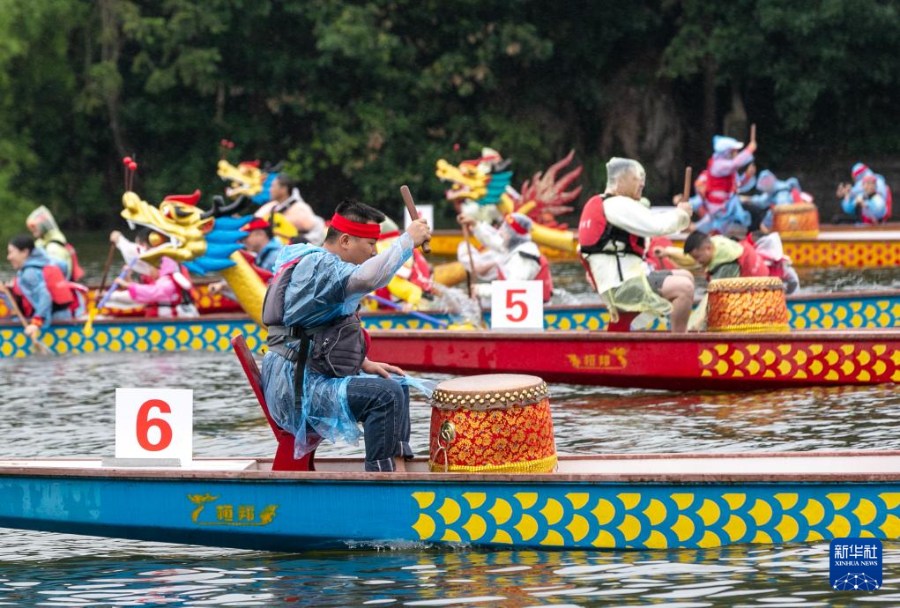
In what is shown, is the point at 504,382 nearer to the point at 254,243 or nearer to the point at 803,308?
the point at 254,243

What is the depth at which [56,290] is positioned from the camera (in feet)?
56.5

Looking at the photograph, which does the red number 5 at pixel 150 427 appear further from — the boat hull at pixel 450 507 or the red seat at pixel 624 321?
the red seat at pixel 624 321

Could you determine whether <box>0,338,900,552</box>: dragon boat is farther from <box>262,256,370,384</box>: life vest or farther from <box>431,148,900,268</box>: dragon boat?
<box>431,148,900,268</box>: dragon boat

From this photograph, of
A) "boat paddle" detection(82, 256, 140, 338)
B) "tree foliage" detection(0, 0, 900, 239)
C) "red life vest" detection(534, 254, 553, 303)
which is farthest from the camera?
"tree foliage" detection(0, 0, 900, 239)

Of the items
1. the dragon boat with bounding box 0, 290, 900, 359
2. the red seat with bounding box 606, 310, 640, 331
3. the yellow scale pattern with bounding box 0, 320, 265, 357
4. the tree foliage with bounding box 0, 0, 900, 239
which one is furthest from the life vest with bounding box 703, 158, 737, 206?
the tree foliage with bounding box 0, 0, 900, 239

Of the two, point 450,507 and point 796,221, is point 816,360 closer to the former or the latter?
point 450,507

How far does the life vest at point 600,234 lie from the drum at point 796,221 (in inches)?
547

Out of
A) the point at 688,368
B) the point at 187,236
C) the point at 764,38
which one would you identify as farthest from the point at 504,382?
the point at 764,38

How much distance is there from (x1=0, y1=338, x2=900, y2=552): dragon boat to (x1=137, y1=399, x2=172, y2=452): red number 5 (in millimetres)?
85

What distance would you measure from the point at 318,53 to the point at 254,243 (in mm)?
24495

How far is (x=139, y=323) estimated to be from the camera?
17.5 metres

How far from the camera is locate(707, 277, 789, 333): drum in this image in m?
12.9

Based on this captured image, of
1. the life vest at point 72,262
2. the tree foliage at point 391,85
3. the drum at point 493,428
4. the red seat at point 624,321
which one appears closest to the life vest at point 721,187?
the life vest at point 72,262

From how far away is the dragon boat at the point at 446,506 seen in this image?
7895 millimetres
